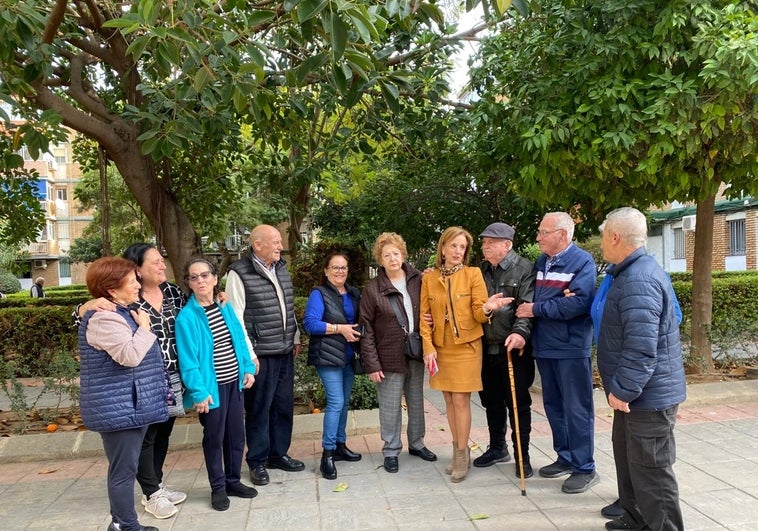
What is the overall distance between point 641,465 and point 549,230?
165 cm

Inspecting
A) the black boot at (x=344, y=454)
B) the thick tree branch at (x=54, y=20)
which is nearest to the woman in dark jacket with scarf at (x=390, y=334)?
the black boot at (x=344, y=454)

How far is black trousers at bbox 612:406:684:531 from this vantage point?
2.98 meters

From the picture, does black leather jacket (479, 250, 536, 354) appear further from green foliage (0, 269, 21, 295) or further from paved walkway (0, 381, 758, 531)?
green foliage (0, 269, 21, 295)

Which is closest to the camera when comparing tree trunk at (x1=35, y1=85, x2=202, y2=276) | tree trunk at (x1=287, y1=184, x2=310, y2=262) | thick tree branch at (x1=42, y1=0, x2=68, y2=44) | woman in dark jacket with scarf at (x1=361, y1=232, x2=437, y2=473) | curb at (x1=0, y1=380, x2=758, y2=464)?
woman in dark jacket with scarf at (x1=361, y1=232, x2=437, y2=473)

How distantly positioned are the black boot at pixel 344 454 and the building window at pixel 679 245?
23.3m

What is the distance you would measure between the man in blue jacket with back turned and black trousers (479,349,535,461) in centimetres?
23

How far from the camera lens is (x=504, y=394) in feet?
14.4

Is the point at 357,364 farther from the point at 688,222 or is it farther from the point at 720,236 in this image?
the point at 720,236

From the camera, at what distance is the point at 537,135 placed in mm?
5047

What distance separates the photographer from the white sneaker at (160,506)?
3.69 metres

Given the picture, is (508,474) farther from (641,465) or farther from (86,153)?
(86,153)

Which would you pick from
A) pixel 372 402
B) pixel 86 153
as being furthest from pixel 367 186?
pixel 372 402

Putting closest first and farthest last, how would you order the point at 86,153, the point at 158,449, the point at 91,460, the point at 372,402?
1. the point at 158,449
2. the point at 91,460
3. the point at 372,402
4. the point at 86,153

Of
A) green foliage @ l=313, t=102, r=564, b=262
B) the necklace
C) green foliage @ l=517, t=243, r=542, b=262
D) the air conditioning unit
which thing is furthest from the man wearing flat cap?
the air conditioning unit
